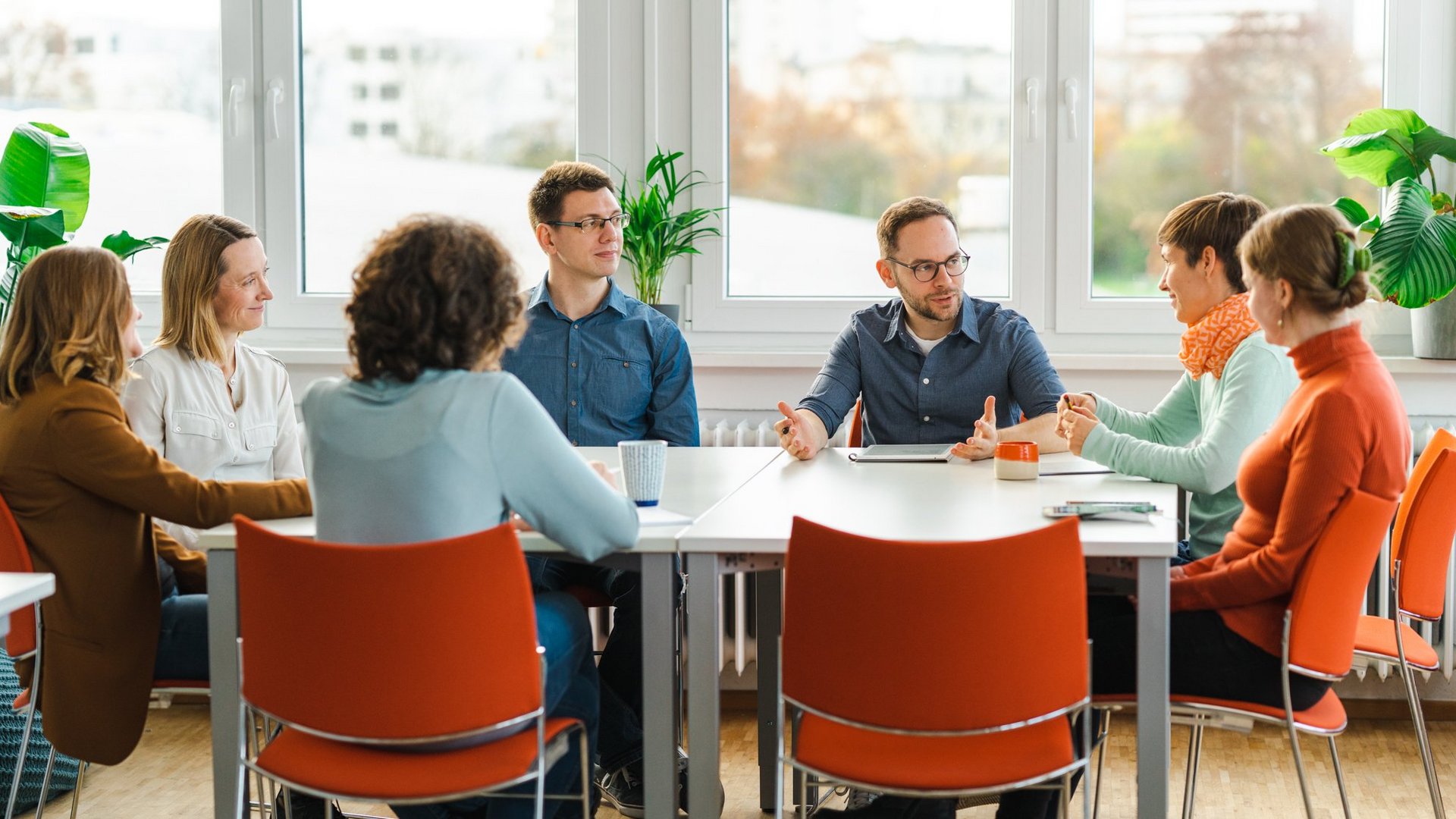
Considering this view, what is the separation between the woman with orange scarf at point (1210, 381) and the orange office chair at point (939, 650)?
27.3 inches

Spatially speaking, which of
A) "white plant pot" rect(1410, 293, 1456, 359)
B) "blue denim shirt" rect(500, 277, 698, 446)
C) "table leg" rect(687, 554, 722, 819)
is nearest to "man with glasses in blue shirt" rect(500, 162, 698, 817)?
"blue denim shirt" rect(500, 277, 698, 446)

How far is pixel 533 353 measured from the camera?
3109mm

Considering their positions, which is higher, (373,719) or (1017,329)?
(1017,329)

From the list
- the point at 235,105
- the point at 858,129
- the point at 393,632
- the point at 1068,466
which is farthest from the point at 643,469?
the point at 235,105

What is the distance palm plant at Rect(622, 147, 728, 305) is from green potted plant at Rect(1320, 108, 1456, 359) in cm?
165

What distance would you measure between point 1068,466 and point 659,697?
1061 millimetres

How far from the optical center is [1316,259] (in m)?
2.01

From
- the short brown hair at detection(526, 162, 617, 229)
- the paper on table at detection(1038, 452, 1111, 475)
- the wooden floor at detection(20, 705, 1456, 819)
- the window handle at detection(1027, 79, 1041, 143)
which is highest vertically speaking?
the window handle at detection(1027, 79, 1041, 143)

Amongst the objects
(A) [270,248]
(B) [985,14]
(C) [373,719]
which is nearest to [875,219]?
(B) [985,14]

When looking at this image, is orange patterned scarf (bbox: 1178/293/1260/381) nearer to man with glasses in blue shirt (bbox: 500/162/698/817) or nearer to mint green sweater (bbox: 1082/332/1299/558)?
mint green sweater (bbox: 1082/332/1299/558)

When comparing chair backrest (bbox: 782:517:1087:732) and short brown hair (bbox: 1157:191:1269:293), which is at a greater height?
short brown hair (bbox: 1157:191:1269:293)

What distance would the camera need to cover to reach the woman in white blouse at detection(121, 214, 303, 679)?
8.46ft

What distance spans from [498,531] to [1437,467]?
5.20 feet

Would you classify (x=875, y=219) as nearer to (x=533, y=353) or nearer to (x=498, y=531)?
(x=533, y=353)
